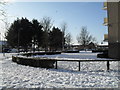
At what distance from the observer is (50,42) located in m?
70.1

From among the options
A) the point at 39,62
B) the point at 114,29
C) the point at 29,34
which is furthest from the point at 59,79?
the point at 29,34

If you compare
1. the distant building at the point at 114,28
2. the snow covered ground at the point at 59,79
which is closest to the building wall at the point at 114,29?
the distant building at the point at 114,28

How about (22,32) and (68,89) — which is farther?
(22,32)

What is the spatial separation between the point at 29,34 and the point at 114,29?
Result: 34.7 m

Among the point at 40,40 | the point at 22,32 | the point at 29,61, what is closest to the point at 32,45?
the point at 40,40

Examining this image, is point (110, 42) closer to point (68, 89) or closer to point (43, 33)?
point (68, 89)

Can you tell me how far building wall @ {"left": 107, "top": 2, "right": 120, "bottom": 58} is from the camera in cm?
2567

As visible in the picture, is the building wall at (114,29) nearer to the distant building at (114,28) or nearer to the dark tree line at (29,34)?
the distant building at (114,28)

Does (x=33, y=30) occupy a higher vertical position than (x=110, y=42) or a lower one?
higher

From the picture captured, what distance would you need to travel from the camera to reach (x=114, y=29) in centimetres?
2677

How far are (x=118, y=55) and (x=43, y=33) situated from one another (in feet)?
135

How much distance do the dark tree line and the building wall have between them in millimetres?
29094

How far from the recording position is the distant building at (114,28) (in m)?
25.7

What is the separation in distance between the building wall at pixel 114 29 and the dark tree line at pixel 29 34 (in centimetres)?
2909
